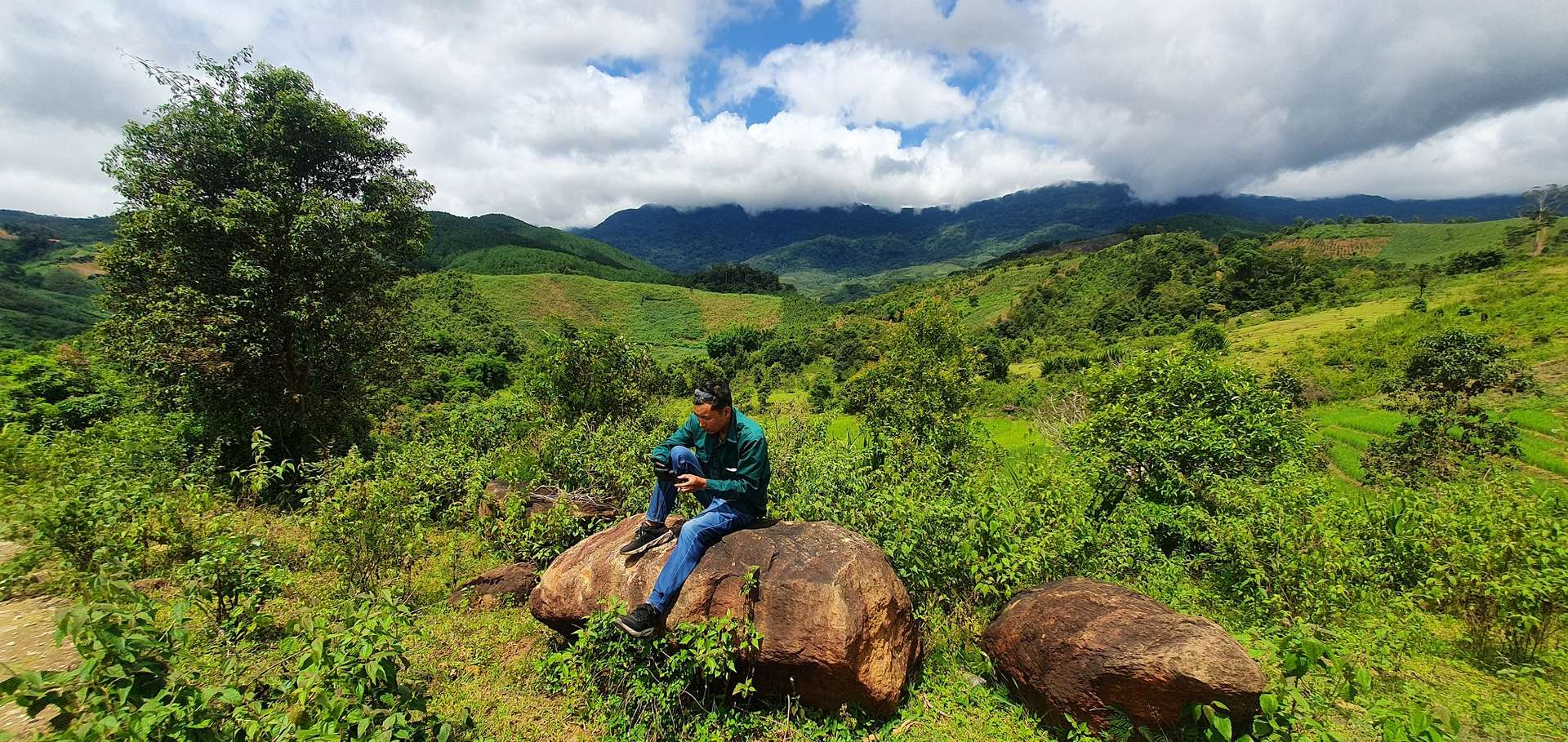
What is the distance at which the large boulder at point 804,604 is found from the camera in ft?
16.0

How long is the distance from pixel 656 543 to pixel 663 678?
4.29 feet

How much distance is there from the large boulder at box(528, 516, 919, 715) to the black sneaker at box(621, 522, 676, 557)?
8cm

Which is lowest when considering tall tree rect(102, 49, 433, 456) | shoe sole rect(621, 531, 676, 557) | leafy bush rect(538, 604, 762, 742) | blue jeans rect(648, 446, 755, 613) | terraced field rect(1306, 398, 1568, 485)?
terraced field rect(1306, 398, 1568, 485)

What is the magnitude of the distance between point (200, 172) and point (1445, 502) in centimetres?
2359

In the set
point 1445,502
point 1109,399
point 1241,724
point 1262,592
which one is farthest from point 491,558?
point 1445,502

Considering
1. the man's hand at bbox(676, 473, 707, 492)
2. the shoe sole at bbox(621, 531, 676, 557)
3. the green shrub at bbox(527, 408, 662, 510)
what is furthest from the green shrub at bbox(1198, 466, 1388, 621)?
the green shrub at bbox(527, 408, 662, 510)

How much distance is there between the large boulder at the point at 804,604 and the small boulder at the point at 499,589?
2030 millimetres

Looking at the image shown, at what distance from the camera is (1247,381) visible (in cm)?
1004

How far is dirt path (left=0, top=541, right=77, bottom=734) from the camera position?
4.25 m

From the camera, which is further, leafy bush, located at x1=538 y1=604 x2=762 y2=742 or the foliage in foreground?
leafy bush, located at x1=538 y1=604 x2=762 y2=742

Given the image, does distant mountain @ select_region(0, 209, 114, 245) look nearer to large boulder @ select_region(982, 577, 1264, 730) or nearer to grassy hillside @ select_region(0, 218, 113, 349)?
grassy hillside @ select_region(0, 218, 113, 349)

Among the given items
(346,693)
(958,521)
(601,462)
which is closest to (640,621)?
(346,693)

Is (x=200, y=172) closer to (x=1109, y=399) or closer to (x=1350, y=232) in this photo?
(x=1109, y=399)

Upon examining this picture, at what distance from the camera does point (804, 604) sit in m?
4.98
